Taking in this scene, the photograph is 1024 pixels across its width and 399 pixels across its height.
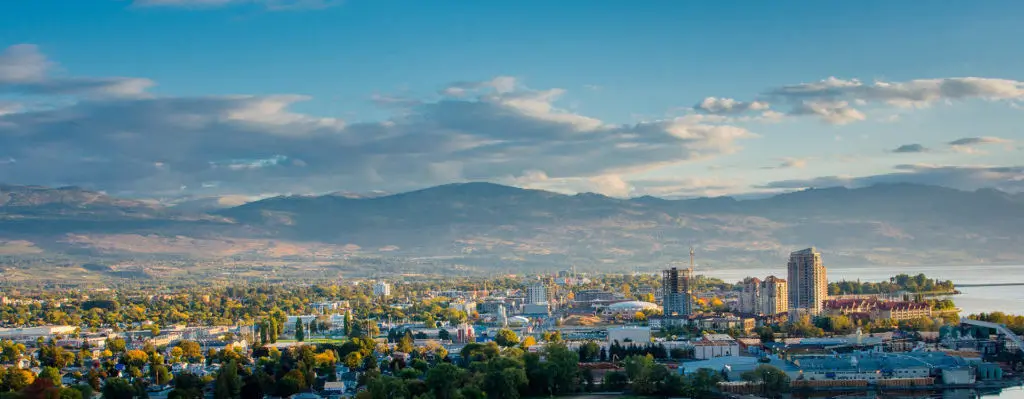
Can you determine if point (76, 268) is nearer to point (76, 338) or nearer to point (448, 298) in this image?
point (448, 298)

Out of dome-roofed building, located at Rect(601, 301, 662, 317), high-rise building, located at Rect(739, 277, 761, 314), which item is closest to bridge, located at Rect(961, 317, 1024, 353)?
high-rise building, located at Rect(739, 277, 761, 314)

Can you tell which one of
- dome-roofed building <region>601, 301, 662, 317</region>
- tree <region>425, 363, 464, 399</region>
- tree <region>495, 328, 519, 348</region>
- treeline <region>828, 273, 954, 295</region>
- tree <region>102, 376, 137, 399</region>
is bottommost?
tree <region>102, 376, 137, 399</region>

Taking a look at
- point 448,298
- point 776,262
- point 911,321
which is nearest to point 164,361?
point 911,321

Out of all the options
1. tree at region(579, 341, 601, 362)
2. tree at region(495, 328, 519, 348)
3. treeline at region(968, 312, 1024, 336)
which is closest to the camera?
tree at region(579, 341, 601, 362)

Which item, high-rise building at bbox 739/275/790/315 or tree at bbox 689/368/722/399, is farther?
high-rise building at bbox 739/275/790/315

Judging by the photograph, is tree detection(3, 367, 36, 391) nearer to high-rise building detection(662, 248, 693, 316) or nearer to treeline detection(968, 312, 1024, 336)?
treeline detection(968, 312, 1024, 336)

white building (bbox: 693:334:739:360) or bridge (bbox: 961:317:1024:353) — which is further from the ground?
bridge (bbox: 961:317:1024:353)
